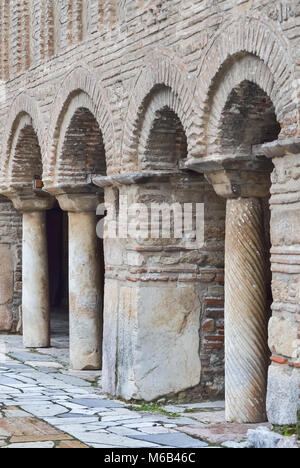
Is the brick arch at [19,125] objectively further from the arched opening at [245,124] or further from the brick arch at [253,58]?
the arched opening at [245,124]

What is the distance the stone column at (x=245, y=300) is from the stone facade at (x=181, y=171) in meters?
0.01

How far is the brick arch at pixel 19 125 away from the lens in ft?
38.2

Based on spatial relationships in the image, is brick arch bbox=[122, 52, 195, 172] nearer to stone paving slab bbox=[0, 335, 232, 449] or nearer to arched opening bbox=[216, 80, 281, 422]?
arched opening bbox=[216, 80, 281, 422]

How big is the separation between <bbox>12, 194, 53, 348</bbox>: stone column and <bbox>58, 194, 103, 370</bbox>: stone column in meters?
1.68

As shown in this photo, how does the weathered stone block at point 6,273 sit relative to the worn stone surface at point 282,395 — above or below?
above

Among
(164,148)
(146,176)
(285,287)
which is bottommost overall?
(285,287)

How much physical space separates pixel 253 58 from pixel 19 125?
631 cm

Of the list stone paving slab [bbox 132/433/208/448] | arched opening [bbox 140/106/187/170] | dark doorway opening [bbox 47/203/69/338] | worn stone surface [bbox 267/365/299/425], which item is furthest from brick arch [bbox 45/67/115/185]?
dark doorway opening [bbox 47/203/69/338]

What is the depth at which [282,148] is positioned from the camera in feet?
21.0

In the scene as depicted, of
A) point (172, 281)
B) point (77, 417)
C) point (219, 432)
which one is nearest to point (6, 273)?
point (172, 281)

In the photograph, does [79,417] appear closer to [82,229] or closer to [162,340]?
[162,340]

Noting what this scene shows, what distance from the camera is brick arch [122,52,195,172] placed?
7.91 m

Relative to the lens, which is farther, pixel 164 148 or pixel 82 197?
pixel 82 197

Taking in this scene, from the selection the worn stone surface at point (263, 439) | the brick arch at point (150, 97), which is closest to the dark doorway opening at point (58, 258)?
the brick arch at point (150, 97)
